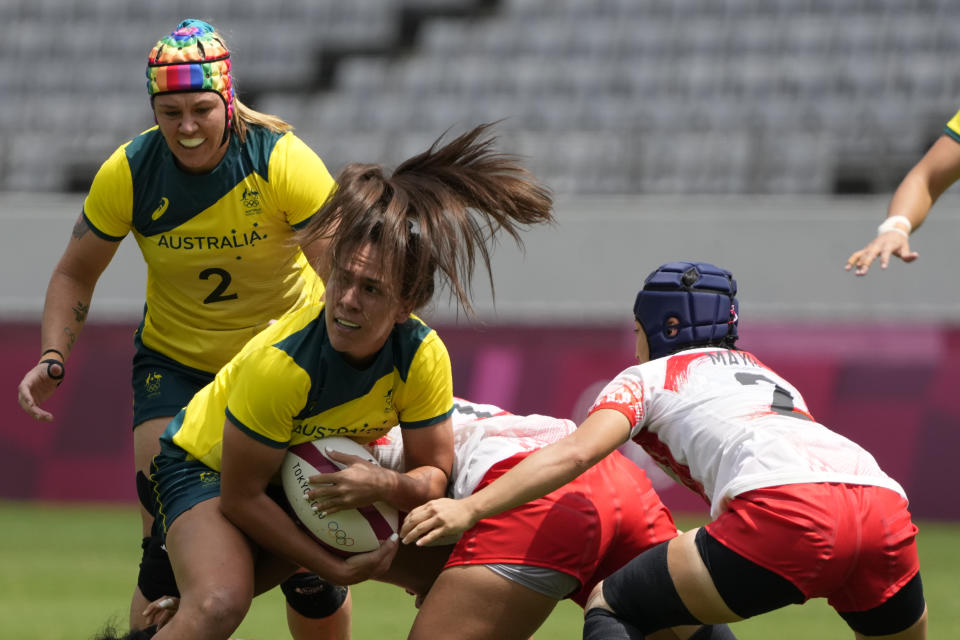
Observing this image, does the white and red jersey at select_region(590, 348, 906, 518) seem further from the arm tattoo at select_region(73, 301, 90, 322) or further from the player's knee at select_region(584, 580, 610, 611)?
the arm tattoo at select_region(73, 301, 90, 322)

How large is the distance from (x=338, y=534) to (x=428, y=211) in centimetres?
100

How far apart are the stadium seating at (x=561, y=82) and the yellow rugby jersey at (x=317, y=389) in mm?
8834

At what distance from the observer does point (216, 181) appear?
4.50 metres

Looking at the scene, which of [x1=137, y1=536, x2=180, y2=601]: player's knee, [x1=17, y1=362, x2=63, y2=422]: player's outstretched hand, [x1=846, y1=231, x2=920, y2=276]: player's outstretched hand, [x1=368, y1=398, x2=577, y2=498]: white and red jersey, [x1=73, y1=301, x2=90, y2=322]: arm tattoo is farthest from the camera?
[x1=73, y1=301, x2=90, y2=322]: arm tattoo

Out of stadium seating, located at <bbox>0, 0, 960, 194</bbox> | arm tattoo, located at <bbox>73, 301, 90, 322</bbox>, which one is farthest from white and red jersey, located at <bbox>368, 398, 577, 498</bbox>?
stadium seating, located at <bbox>0, 0, 960, 194</bbox>

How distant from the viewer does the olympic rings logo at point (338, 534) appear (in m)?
3.79

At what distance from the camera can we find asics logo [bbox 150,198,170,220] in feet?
14.8

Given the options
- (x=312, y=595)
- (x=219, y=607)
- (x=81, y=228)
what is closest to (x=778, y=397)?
(x=219, y=607)

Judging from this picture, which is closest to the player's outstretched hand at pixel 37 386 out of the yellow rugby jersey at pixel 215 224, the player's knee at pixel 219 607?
the yellow rugby jersey at pixel 215 224

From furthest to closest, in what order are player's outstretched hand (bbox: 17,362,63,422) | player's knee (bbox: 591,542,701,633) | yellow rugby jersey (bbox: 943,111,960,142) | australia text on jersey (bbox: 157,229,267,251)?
1. australia text on jersey (bbox: 157,229,267,251)
2. player's outstretched hand (bbox: 17,362,63,422)
3. yellow rugby jersey (bbox: 943,111,960,142)
4. player's knee (bbox: 591,542,701,633)

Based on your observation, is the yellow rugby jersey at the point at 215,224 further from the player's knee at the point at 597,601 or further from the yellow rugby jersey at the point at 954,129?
the yellow rugby jersey at the point at 954,129

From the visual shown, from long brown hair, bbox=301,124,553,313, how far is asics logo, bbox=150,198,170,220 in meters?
0.87

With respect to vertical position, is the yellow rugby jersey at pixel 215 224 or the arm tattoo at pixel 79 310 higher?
the yellow rugby jersey at pixel 215 224

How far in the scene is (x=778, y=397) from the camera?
3674mm
